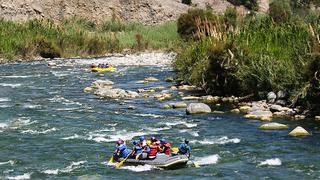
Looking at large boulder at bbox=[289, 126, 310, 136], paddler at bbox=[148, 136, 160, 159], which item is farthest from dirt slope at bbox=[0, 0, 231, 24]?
paddler at bbox=[148, 136, 160, 159]

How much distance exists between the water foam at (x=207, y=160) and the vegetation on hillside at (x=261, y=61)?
19.9 ft

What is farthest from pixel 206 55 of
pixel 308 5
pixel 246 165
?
pixel 308 5

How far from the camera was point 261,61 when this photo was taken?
886 inches

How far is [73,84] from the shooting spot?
32375 millimetres

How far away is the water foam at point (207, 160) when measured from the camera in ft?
46.7

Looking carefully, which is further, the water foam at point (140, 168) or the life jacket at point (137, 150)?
the life jacket at point (137, 150)

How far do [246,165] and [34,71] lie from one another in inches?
1106

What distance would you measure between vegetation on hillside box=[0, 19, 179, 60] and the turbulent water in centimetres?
2410

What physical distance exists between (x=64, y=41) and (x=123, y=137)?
1537 inches

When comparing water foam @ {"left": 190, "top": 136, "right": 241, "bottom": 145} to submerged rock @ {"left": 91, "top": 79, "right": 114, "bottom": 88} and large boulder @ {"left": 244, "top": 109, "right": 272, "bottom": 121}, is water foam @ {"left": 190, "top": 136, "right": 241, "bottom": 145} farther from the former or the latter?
submerged rock @ {"left": 91, "top": 79, "right": 114, "bottom": 88}

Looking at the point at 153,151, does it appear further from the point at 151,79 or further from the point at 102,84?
the point at 151,79

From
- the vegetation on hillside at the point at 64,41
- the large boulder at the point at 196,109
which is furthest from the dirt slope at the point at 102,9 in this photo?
the large boulder at the point at 196,109

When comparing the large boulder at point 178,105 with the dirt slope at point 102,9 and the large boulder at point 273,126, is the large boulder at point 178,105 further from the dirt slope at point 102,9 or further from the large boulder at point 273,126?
the dirt slope at point 102,9

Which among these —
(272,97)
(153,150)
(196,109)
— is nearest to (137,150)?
(153,150)
